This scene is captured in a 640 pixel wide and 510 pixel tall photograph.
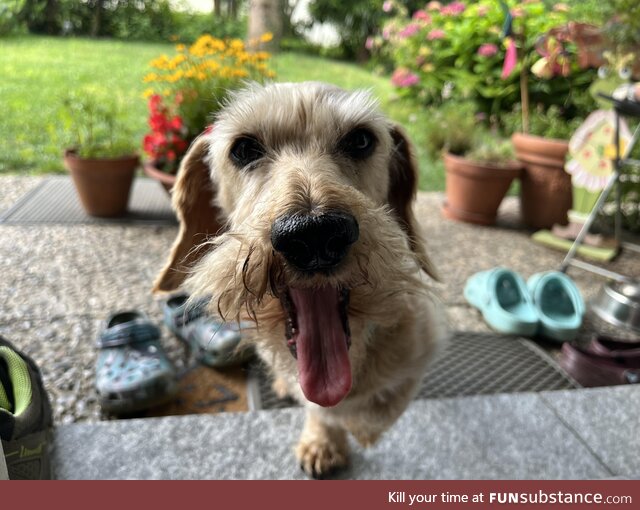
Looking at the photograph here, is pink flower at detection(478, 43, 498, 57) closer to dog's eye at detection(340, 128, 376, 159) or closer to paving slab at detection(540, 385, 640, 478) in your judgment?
paving slab at detection(540, 385, 640, 478)

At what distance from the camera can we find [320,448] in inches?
71.1

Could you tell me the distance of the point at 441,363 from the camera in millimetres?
2680

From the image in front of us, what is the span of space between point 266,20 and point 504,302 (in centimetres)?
279

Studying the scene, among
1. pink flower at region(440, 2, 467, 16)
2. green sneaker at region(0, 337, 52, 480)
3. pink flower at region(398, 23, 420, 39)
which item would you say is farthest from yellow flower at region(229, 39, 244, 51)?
pink flower at region(440, 2, 467, 16)

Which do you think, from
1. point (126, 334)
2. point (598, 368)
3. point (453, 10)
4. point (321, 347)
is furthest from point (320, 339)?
point (453, 10)

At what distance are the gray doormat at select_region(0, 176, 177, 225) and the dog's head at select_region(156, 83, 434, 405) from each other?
54.5 inches

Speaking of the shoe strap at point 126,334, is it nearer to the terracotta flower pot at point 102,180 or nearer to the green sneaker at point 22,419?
the green sneaker at point 22,419

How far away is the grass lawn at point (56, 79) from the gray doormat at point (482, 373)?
4.97ft

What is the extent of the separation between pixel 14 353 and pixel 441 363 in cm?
212

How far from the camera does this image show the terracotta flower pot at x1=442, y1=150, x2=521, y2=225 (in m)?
4.76

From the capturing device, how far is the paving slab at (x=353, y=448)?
1.69m

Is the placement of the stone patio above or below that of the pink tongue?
below

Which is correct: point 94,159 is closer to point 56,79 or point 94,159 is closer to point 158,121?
point 158,121
